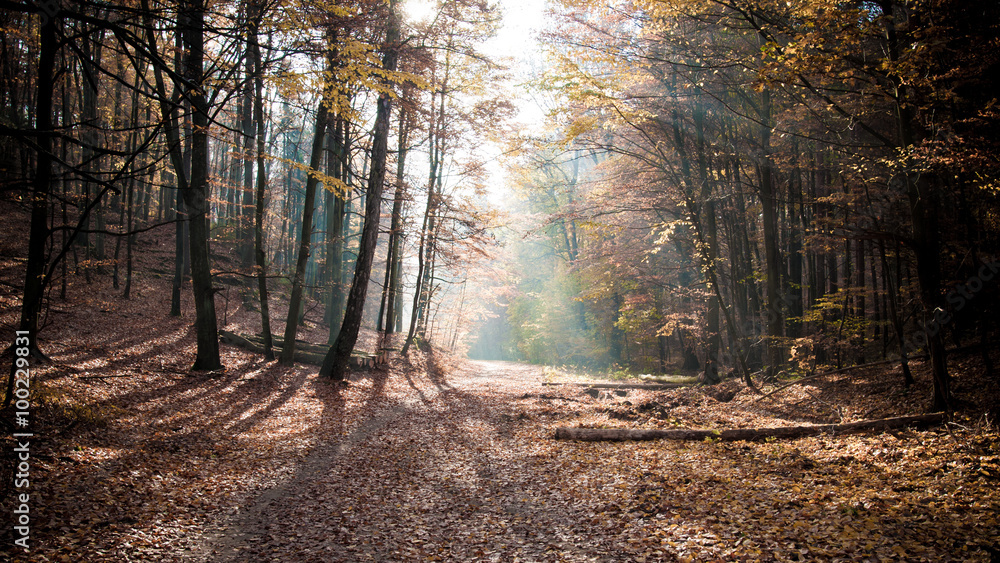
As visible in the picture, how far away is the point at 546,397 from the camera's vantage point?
39.3ft

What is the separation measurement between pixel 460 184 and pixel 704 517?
1439 centimetres

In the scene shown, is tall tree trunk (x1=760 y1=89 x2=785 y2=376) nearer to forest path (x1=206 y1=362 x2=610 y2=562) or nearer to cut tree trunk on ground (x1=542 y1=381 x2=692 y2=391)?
cut tree trunk on ground (x1=542 y1=381 x2=692 y2=391)

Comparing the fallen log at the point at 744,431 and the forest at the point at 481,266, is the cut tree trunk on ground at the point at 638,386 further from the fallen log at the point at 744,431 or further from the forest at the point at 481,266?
the fallen log at the point at 744,431

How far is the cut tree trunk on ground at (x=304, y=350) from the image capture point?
42.9 ft

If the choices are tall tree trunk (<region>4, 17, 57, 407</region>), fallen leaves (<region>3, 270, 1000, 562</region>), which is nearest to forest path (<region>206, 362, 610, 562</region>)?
fallen leaves (<region>3, 270, 1000, 562</region>)

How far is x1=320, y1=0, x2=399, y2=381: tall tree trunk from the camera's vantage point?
11.8 metres

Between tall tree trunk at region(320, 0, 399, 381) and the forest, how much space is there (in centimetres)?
9

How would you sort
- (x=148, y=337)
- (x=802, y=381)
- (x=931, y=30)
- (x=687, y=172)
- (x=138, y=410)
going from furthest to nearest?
(x=687, y=172) < (x=148, y=337) < (x=802, y=381) < (x=138, y=410) < (x=931, y=30)

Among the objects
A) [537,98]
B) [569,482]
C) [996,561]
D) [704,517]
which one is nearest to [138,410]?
[569,482]

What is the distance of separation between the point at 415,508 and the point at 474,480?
108 centimetres

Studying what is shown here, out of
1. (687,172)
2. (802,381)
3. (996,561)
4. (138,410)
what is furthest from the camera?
(687,172)

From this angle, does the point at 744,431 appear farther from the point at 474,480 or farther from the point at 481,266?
the point at 481,266

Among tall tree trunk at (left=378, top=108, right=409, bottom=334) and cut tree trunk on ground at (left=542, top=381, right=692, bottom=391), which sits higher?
tall tree trunk at (left=378, top=108, right=409, bottom=334)

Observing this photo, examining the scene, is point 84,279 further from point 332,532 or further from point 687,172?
point 687,172
